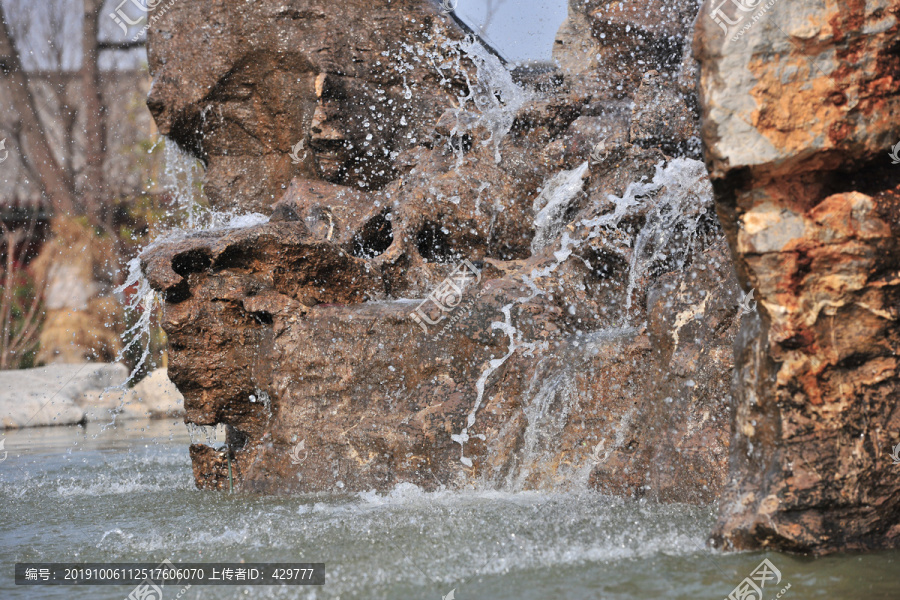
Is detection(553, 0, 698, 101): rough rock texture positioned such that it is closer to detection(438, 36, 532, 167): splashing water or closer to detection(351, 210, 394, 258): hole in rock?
detection(438, 36, 532, 167): splashing water

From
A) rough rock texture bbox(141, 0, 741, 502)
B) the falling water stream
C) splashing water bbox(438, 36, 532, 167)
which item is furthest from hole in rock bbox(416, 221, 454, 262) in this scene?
splashing water bbox(438, 36, 532, 167)

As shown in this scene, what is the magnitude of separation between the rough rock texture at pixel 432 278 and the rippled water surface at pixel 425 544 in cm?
34

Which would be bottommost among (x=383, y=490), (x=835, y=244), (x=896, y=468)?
(x=383, y=490)

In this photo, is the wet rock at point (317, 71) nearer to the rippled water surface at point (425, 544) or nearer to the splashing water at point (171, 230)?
the splashing water at point (171, 230)

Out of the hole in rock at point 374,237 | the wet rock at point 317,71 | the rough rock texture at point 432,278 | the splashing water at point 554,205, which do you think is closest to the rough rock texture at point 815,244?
the rough rock texture at point 432,278

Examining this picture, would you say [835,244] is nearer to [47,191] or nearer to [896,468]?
[896,468]

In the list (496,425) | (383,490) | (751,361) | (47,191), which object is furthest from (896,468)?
(47,191)

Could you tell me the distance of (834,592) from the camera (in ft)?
7.79

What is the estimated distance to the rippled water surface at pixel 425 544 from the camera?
253cm

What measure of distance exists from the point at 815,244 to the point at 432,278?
3.67 m

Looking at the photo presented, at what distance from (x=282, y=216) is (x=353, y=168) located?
91 centimetres

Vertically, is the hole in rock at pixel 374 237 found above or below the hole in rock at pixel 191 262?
above

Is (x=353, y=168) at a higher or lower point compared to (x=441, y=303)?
higher

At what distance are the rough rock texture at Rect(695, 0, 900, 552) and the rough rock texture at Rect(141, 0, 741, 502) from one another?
972 millimetres
